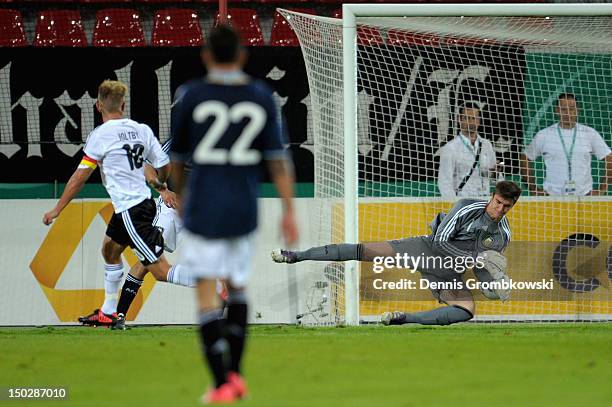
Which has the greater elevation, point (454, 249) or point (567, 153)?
point (567, 153)

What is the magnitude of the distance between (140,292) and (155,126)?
7.05ft

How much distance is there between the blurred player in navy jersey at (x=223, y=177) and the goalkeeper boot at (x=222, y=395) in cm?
4

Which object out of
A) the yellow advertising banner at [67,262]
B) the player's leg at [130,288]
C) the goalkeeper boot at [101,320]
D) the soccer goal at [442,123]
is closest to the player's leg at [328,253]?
the soccer goal at [442,123]

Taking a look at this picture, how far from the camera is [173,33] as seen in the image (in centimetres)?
1483

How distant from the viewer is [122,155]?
10.5 metres

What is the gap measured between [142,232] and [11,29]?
5.24 m

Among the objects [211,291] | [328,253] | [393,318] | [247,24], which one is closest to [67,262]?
[328,253]

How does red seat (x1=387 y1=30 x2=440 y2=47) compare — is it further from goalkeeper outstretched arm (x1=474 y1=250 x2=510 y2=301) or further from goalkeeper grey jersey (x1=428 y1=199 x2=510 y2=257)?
goalkeeper outstretched arm (x1=474 y1=250 x2=510 y2=301)

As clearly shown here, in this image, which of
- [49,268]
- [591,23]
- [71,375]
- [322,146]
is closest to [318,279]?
[322,146]

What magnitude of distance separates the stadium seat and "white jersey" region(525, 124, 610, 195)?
5.66m

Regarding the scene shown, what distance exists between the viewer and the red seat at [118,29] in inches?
581

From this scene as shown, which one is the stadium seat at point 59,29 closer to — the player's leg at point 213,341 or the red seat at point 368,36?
the red seat at point 368,36

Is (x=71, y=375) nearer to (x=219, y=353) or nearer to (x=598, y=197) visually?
(x=219, y=353)

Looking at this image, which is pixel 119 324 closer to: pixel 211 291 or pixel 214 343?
pixel 211 291
